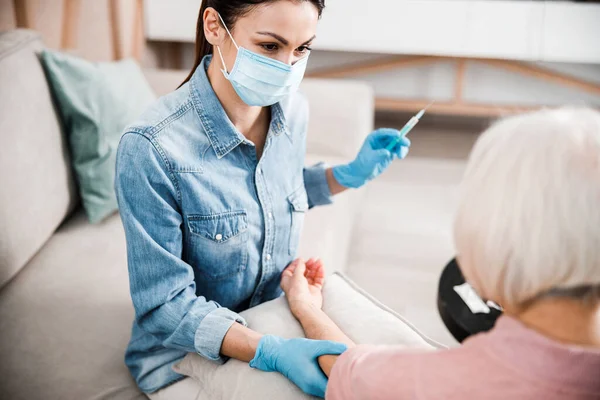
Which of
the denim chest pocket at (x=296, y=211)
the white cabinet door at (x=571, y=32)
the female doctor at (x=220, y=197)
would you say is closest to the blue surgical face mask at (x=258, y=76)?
the female doctor at (x=220, y=197)

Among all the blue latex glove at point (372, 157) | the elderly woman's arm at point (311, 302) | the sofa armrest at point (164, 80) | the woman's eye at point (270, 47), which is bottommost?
the elderly woman's arm at point (311, 302)

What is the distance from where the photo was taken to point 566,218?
58cm

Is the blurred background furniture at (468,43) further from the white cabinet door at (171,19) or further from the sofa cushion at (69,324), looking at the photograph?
the sofa cushion at (69,324)

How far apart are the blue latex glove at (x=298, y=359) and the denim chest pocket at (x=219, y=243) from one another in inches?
8.0

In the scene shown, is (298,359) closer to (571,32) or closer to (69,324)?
(69,324)

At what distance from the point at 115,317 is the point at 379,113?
2726 millimetres

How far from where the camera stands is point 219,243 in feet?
3.67

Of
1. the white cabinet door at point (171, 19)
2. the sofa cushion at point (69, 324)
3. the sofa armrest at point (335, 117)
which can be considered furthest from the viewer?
the white cabinet door at point (171, 19)

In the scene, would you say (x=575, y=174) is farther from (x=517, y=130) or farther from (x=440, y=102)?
(x=440, y=102)

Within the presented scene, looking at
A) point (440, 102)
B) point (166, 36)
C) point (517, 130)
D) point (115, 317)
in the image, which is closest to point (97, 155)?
point (115, 317)

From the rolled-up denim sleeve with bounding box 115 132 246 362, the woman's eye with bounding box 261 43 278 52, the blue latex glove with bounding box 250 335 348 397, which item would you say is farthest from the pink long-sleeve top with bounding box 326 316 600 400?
the woman's eye with bounding box 261 43 278 52

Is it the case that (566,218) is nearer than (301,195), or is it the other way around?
(566,218)

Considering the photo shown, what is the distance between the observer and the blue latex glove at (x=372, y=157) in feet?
4.49

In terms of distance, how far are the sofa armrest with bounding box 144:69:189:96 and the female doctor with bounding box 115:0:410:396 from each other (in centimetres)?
112
